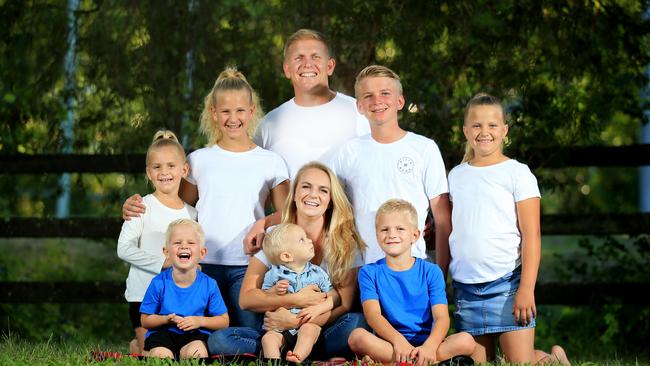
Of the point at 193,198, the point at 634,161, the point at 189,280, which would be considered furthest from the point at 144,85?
the point at 634,161

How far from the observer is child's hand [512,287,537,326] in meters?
5.05

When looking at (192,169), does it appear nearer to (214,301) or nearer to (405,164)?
(214,301)

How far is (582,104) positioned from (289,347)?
346 centimetres

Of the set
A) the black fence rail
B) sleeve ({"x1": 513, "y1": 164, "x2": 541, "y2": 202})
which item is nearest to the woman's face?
sleeve ({"x1": 513, "y1": 164, "x2": 541, "y2": 202})

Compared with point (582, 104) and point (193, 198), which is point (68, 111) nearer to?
point (193, 198)

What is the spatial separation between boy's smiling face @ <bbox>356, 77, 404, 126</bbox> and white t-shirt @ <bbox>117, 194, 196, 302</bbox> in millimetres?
1064

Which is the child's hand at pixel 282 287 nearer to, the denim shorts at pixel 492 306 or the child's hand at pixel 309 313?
the child's hand at pixel 309 313

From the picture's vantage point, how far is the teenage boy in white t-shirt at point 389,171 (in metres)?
5.26

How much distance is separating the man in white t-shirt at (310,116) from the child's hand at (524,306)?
1234mm

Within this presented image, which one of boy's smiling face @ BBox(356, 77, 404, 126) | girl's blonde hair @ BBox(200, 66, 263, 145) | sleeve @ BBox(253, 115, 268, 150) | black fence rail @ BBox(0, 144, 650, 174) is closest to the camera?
boy's smiling face @ BBox(356, 77, 404, 126)

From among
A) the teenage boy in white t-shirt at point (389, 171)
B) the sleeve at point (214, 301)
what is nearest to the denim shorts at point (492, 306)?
the teenage boy in white t-shirt at point (389, 171)

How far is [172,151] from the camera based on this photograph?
5.47 m

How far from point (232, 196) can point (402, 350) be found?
121 cm

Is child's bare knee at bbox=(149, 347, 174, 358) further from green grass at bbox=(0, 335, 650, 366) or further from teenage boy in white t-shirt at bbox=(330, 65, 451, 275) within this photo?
teenage boy in white t-shirt at bbox=(330, 65, 451, 275)
